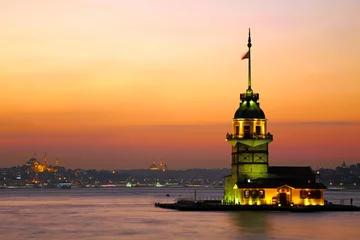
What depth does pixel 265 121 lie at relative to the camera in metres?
106

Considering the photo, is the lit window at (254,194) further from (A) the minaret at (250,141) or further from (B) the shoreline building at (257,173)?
(A) the minaret at (250,141)

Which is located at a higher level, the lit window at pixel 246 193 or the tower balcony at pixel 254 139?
the tower balcony at pixel 254 139

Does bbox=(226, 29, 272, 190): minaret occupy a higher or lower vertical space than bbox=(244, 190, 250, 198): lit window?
higher

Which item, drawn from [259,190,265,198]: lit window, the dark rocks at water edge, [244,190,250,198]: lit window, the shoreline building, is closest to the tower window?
the shoreline building

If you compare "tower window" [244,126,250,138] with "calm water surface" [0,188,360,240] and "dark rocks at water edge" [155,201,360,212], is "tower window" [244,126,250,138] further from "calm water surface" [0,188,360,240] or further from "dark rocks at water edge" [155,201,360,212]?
"calm water surface" [0,188,360,240]

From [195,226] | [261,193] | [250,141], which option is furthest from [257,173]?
[195,226]

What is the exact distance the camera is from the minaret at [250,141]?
105m

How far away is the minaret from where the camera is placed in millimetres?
104625

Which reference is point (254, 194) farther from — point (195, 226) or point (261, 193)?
point (195, 226)

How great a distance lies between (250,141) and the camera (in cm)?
10444

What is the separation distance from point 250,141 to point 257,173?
3988mm

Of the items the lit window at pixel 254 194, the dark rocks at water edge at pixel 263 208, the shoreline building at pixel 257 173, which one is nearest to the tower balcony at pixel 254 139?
the shoreline building at pixel 257 173

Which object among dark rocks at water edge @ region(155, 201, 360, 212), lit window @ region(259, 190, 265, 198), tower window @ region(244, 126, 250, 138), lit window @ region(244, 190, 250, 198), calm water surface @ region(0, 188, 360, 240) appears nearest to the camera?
calm water surface @ region(0, 188, 360, 240)

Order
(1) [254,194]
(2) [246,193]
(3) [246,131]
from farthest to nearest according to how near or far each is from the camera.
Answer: (3) [246,131]
(1) [254,194]
(2) [246,193]
